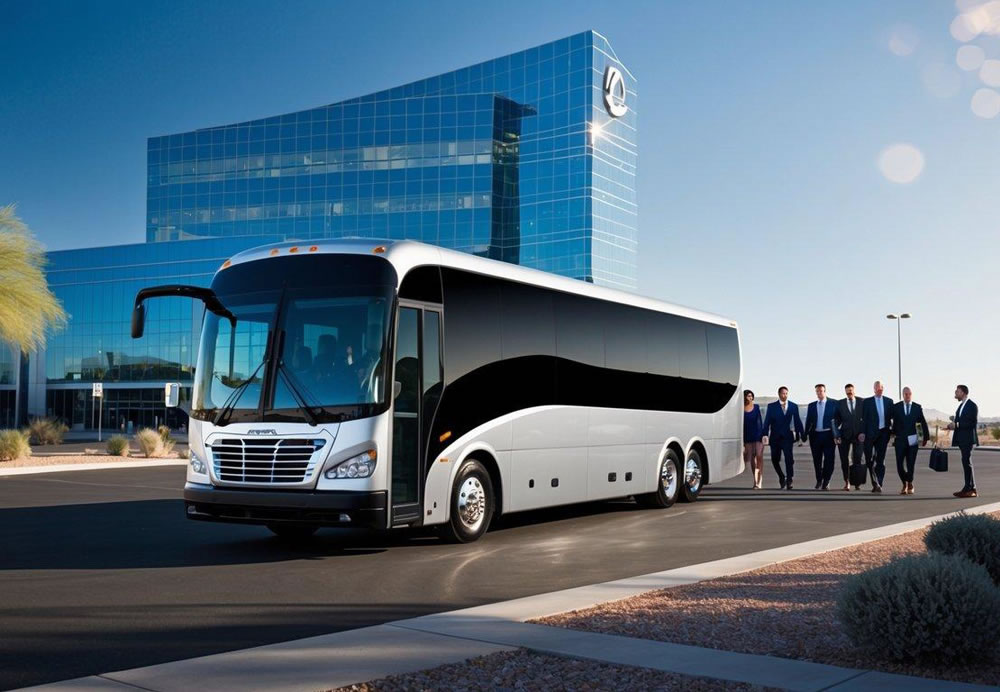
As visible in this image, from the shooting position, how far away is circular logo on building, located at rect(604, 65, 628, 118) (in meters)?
85.1

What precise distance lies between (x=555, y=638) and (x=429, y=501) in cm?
496

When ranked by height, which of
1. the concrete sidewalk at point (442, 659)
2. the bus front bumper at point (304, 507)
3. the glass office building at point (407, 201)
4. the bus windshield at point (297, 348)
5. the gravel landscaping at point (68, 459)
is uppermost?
the glass office building at point (407, 201)

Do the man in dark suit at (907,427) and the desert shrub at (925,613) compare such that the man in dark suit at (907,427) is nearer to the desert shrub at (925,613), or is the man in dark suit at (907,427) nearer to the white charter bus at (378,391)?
the white charter bus at (378,391)

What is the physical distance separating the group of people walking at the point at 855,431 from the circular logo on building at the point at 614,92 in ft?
217

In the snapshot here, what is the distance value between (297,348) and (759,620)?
5997mm

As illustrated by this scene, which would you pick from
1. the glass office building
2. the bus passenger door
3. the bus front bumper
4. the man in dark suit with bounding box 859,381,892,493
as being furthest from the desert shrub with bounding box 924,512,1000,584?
the glass office building

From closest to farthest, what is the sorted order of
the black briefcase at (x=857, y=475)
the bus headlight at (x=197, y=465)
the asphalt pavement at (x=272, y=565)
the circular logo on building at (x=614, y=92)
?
the asphalt pavement at (x=272, y=565), the bus headlight at (x=197, y=465), the black briefcase at (x=857, y=475), the circular logo on building at (x=614, y=92)

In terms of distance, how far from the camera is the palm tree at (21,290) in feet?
105

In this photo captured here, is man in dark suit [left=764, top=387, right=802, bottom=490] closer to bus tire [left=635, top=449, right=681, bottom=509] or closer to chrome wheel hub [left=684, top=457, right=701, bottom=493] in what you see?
chrome wheel hub [left=684, top=457, right=701, bottom=493]

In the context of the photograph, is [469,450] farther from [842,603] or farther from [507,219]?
[507,219]

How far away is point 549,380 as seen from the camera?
47.1ft

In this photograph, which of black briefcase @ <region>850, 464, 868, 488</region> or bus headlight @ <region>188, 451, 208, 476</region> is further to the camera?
black briefcase @ <region>850, 464, 868, 488</region>

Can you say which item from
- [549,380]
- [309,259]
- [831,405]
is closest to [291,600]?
Answer: [309,259]

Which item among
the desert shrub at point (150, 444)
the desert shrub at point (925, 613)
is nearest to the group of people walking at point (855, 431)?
the desert shrub at point (925, 613)
